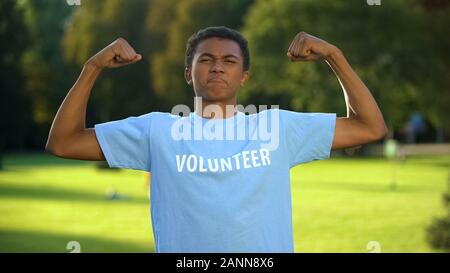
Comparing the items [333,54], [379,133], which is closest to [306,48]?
[333,54]

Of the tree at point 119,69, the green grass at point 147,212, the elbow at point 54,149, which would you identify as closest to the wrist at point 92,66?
the elbow at point 54,149

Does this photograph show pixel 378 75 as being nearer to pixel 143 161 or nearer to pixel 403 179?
pixel 403 179

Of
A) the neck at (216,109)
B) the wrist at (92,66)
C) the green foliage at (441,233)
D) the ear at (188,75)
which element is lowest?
the green foliage at (441,233)

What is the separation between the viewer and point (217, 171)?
2.90 metres

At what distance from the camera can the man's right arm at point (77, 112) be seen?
302 cm

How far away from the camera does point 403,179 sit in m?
25.8

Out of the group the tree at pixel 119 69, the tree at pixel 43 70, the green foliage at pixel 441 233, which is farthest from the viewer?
the tree at pixel 43 70

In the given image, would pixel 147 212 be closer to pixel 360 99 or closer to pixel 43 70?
pixel 360 99

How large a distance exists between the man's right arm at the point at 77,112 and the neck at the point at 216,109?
12.5 inches

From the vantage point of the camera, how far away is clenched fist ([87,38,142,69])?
9.80 feet

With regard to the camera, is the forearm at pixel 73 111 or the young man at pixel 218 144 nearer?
the young man at pixel 218 144

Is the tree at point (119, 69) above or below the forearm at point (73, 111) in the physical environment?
above

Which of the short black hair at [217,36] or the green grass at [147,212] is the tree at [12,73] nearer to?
the green grass at [147,212]
